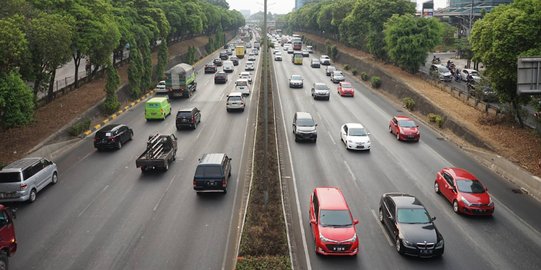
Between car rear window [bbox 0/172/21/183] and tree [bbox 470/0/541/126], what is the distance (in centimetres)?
2992

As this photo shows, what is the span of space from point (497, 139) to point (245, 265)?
24.5m

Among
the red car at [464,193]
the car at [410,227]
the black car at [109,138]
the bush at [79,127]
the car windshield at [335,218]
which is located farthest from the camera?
the bush at [79,127]

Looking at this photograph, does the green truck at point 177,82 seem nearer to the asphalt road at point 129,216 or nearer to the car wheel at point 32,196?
the asphalt road at point 129,216

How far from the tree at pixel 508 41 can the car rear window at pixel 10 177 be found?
98.2 feet

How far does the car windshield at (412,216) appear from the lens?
18.8 m

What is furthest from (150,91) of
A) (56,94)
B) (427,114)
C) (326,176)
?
(326,176)

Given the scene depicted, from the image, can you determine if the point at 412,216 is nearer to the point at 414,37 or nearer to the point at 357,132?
the point at 357,132

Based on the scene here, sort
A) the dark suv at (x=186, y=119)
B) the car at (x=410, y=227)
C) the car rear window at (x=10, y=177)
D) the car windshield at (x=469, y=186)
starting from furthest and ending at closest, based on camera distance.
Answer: the dark suv at (x=186, y=119) < the car rear window at (x=10, y=177) < the car windshield at (x=469, y=186) < the car at (x=410, y=227)

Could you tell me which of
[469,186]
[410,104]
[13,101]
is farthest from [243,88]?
[469,186]

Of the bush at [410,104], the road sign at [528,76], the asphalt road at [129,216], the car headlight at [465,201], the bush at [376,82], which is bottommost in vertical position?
the asphalt road at [129,216]

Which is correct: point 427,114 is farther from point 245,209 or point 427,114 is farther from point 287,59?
point 287,59

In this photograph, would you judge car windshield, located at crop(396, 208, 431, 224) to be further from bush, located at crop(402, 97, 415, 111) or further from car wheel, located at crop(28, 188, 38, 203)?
bush, located at crop(402, 97, 415, 111)

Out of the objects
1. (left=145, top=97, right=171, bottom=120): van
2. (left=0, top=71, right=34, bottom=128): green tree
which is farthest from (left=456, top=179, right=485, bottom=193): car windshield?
(left=145, top=97, right=171, bottom=120): van

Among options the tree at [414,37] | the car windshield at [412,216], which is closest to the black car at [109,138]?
the car windshield at [412,216]
